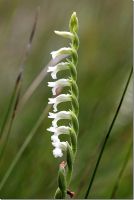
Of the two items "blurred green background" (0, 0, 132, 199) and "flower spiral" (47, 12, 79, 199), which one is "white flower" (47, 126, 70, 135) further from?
"blurred green background" (0, 0, 132, 199)

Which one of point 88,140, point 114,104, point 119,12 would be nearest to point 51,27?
point 119,12

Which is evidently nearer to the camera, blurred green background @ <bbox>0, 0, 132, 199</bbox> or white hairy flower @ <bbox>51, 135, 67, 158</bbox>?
white hairy flower @ <bbox>51, 135, 67, 158</bbox>

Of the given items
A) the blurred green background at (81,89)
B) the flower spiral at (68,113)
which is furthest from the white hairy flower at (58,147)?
the blurred green background at (81,89)

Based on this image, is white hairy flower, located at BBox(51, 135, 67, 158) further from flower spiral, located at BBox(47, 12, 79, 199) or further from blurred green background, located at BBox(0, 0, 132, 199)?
blurred green background, located at BBox(0, 0, 132, 199)

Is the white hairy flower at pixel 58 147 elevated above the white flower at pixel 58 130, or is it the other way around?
the white flower at pixel 58 130

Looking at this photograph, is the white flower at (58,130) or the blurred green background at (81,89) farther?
the blurred green background at (81,89)

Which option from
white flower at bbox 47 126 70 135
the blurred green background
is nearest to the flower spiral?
white flower at bbox 47 126 70 135

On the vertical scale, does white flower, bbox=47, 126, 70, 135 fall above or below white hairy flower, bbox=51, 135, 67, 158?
above

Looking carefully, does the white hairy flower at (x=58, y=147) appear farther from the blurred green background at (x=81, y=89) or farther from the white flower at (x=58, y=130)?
the blurred green background at (x=81, y=89)

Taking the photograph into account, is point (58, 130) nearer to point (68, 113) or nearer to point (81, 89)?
point (68, 113)
